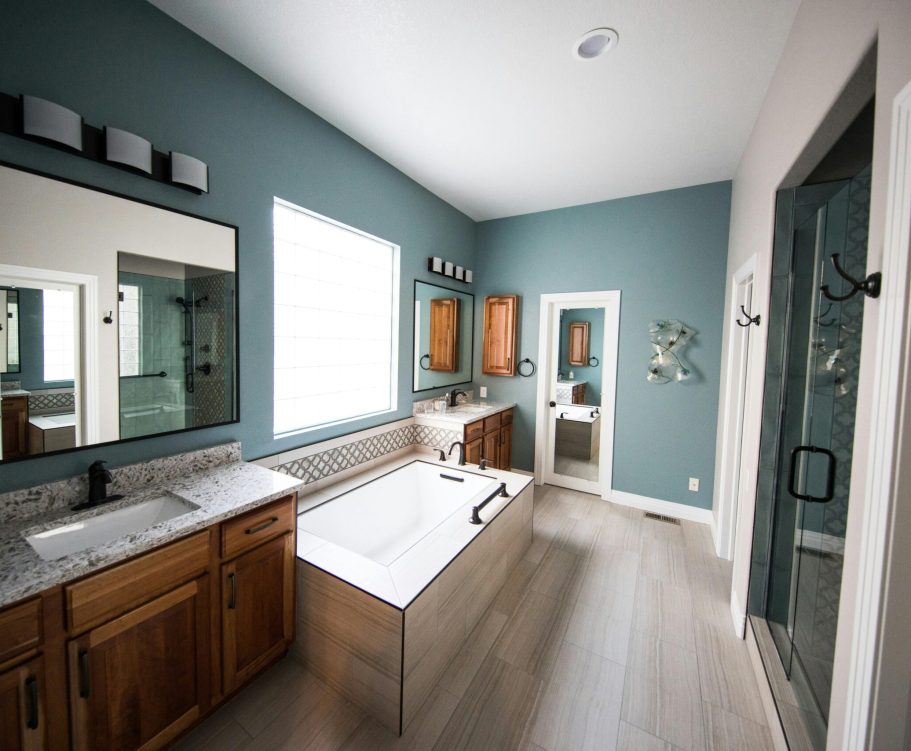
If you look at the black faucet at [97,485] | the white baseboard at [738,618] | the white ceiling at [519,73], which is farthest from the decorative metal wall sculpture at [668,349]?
the black faucet at [97,485]

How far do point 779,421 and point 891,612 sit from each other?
1.29m

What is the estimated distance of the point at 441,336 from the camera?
3754 mm

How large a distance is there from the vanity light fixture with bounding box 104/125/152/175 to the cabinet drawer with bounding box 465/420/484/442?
2.57m

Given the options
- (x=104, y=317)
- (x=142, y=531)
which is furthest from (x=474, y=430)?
(x=104, y=317)

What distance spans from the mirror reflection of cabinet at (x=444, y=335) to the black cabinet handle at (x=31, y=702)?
293 cm

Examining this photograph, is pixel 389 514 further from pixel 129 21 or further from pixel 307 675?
pixel 129 21

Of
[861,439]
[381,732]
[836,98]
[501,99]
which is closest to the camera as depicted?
[861,439]

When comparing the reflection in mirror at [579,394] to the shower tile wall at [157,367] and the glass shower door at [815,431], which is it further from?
the shower tile wall at [157,367]

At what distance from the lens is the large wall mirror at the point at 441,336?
345 cm

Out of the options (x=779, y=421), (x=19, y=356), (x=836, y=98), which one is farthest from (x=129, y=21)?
(x=779, y=421)

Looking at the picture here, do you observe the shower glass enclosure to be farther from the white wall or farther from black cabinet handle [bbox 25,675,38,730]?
black cabinet handle [bbox 25,675,38,730]

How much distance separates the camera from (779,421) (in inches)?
70.4

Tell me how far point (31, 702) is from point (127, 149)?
1.85 metres

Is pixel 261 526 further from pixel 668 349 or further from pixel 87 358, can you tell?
pixel 668 349
